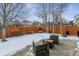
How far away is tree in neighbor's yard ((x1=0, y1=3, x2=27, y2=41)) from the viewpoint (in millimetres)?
1674

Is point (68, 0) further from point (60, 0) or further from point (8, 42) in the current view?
point (8, 42)

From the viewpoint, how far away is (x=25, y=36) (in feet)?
5.53

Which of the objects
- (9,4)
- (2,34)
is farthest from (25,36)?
(9,4)

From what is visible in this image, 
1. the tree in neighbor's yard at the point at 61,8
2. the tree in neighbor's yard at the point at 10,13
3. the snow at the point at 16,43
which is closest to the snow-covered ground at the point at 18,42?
the snow at the point at 16,43

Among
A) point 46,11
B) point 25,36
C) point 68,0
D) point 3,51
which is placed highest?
point 68,0

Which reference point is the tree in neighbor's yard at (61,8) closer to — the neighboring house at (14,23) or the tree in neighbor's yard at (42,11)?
the tree in neighbor's yard at (42,11)

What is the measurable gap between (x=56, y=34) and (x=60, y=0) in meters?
0.34

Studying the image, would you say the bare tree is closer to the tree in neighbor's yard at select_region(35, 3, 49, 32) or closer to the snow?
the tree in neighbor's yard at select_region(35, 3, 49, 32)

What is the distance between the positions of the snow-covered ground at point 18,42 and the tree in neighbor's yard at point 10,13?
10 centimetres

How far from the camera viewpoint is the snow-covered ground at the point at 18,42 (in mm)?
1648

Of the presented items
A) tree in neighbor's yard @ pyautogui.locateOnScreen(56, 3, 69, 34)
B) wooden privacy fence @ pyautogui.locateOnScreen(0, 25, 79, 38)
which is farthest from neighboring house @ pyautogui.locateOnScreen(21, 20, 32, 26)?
tree in neighbor's yard @ pyautogui.locateOnScreen(56, 3, 69, 34)

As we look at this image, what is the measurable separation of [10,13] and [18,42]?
30 cm

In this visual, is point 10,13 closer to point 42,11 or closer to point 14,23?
point 14,23

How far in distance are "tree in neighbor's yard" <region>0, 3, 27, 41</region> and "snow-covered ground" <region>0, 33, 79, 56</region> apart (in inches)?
4.0
